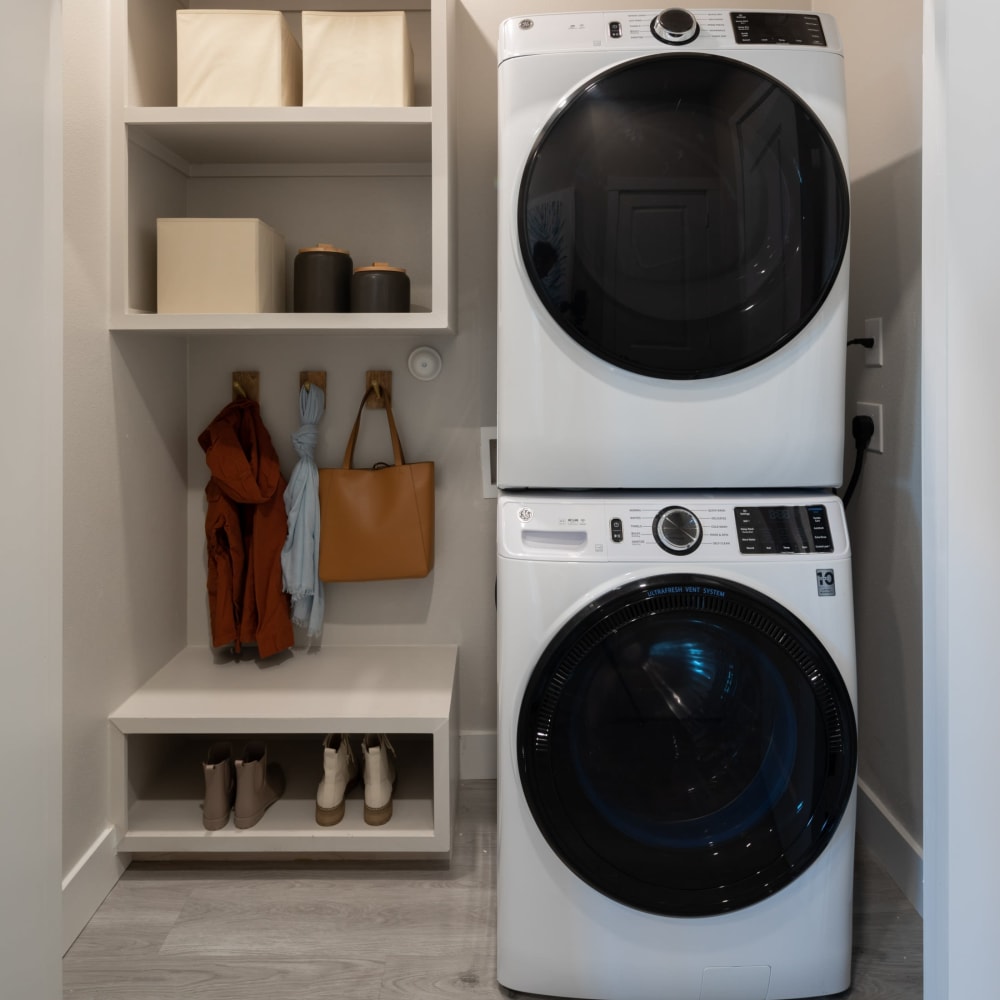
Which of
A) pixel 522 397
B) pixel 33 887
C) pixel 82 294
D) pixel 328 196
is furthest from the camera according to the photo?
pixel 328 196

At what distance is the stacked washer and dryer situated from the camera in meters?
1.46

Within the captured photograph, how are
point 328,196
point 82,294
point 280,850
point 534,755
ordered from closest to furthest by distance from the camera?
point 534,755 < point 82,294 < point 280,850 < point 328,196

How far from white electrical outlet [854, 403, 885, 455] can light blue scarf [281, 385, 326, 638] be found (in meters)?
1.27

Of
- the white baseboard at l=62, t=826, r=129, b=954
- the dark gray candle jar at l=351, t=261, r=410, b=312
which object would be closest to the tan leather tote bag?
the dark gray candle jar at l=351, t=261, r=410, b=312

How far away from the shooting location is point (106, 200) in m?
1.79

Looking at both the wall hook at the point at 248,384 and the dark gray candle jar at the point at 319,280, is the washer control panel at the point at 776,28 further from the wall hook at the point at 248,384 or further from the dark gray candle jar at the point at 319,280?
the wall hook at the point at 248,384

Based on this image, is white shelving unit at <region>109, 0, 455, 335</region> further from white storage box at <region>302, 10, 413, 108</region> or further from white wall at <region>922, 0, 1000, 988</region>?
white wall at <region>922, 0, 1000, 988</region>

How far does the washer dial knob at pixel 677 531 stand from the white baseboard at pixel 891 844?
80 cm

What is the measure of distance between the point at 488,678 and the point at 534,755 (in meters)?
0.86

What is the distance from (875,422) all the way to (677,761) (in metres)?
0.87

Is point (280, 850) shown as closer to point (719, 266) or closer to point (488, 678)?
point (488, 678)

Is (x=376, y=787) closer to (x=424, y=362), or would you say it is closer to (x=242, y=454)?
(x=242, y=454)

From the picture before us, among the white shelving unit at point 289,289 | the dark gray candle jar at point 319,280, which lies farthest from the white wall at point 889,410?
the dark gray candle jar at point 319,280

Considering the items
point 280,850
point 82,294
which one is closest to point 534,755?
point 280,850
